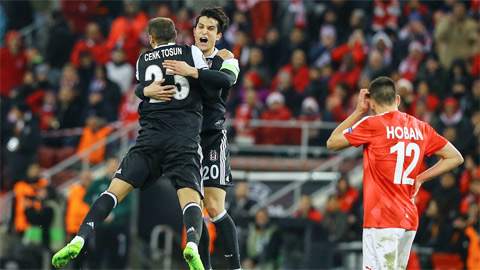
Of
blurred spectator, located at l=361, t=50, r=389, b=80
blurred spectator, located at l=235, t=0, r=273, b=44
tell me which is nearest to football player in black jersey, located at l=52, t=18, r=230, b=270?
blurred spectator, located at l=361, t=50, r=389, b=80

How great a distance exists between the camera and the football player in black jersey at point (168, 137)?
9.22 meters

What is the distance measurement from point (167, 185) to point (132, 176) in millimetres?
8271

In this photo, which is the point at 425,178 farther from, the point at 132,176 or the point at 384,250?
the point at 132,176

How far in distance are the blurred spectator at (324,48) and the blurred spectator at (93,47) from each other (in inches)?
190

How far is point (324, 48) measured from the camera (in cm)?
2050

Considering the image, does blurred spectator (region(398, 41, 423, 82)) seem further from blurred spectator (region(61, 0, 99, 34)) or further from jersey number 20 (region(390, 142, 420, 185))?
jersey number 20 (region(390, 142, 420, 185))

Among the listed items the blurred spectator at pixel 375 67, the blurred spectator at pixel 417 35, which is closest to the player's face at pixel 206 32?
the blurred spectator at pixel 375 67

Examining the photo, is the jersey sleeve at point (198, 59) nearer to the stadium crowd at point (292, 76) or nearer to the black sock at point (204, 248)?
the black sock at point (204, 248)

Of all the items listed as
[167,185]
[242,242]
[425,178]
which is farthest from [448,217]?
[425,178]

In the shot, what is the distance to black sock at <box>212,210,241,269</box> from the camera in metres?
9.95

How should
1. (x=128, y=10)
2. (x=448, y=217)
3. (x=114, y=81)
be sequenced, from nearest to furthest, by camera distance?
1. (x=448, y=217)
2. (x=114, y=81)
3. (x=128, y=10)

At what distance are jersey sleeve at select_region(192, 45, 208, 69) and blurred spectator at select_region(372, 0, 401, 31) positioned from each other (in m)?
11.3

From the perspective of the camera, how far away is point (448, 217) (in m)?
15.9

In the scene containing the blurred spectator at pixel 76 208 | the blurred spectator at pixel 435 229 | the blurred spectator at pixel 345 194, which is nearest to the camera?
the blurred spectator at pixel 435 229
